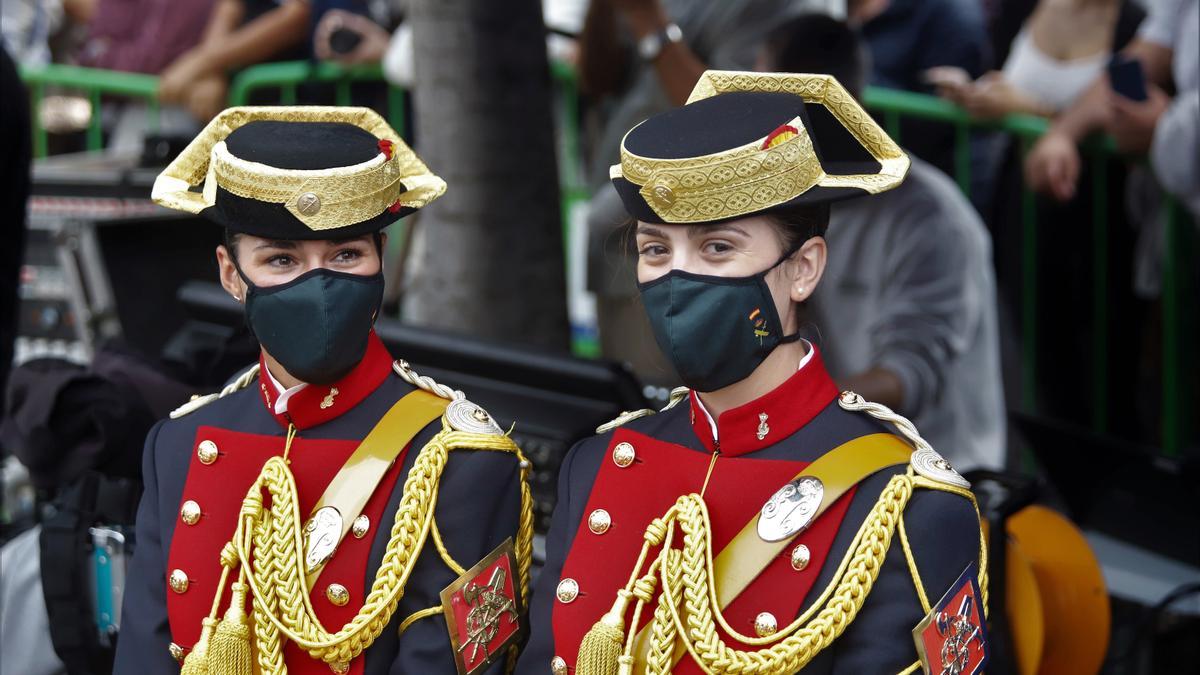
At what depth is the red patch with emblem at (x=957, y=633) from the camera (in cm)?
248

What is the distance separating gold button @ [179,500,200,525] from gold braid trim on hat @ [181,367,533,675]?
0.26ft

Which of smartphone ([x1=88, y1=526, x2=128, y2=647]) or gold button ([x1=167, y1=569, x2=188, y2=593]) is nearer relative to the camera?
gold button ([x1=167, y1=569, x2=188, y2=593])

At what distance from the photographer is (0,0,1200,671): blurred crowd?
16.0ft

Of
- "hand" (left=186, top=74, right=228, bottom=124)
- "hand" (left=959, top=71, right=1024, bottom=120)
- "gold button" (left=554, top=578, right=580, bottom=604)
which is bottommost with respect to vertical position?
"hand" (left=186, top=74, right=228, bottom=124)

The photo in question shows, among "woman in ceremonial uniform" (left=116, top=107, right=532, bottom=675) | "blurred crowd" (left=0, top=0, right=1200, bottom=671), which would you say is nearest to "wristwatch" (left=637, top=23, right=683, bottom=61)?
"blurred crowd" (left=0, top=0, right=1200, bottom=671)

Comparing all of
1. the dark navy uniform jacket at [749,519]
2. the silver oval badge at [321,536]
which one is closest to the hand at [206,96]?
the silver oval badge at [321,536]

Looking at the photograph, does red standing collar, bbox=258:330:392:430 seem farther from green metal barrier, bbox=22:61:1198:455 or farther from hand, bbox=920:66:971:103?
hand, bbox=920:66:971:103

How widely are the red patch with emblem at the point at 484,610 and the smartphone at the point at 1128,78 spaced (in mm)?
3004

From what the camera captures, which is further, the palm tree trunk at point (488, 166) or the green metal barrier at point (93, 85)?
the green metal barrier at point (93, 85)

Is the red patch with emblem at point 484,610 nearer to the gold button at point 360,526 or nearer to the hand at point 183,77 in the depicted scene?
the gold button at point 360,526

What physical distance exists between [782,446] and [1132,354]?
12.2 ft

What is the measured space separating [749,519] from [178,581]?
100cm

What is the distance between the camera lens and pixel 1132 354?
603 centimetres

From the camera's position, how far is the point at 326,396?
117 inches
